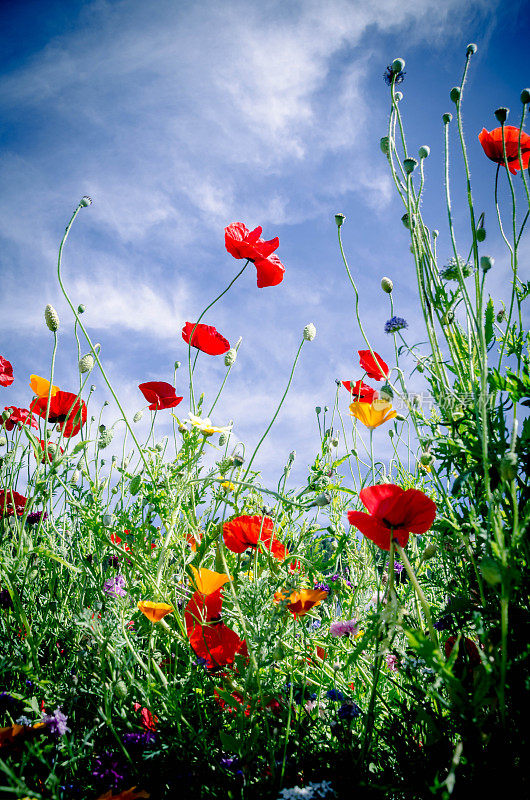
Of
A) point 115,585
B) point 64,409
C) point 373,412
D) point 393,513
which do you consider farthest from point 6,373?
point 393,513

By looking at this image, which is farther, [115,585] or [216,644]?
[115,585]

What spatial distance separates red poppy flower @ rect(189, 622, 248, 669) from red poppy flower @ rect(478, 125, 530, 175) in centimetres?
166

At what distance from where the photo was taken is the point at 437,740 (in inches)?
33.3

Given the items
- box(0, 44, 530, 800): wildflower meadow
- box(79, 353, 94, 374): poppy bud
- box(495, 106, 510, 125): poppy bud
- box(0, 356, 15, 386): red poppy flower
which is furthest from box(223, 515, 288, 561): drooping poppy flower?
box(0, 356, 15, 386): red poppy flower

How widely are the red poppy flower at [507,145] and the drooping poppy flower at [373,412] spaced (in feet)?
2.75

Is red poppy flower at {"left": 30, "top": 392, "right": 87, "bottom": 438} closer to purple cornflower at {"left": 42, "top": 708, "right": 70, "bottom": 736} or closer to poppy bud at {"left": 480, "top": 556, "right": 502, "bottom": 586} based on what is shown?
purple cornflower at {"left": 42, "top": 708, "right": 70, "bottom": 736}

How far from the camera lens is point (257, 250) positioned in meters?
1.78

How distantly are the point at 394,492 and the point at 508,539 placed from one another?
25cm

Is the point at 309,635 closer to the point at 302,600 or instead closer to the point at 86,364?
the point at 302,600

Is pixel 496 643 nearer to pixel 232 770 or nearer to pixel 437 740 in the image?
pixel 437 740

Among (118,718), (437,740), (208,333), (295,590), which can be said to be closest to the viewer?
(437,740)

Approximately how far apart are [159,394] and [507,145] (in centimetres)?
150

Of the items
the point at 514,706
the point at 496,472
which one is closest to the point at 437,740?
the point at 514,706

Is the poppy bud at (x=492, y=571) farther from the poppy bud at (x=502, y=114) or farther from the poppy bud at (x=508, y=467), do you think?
the poppy bud at (x=502, y=114)
